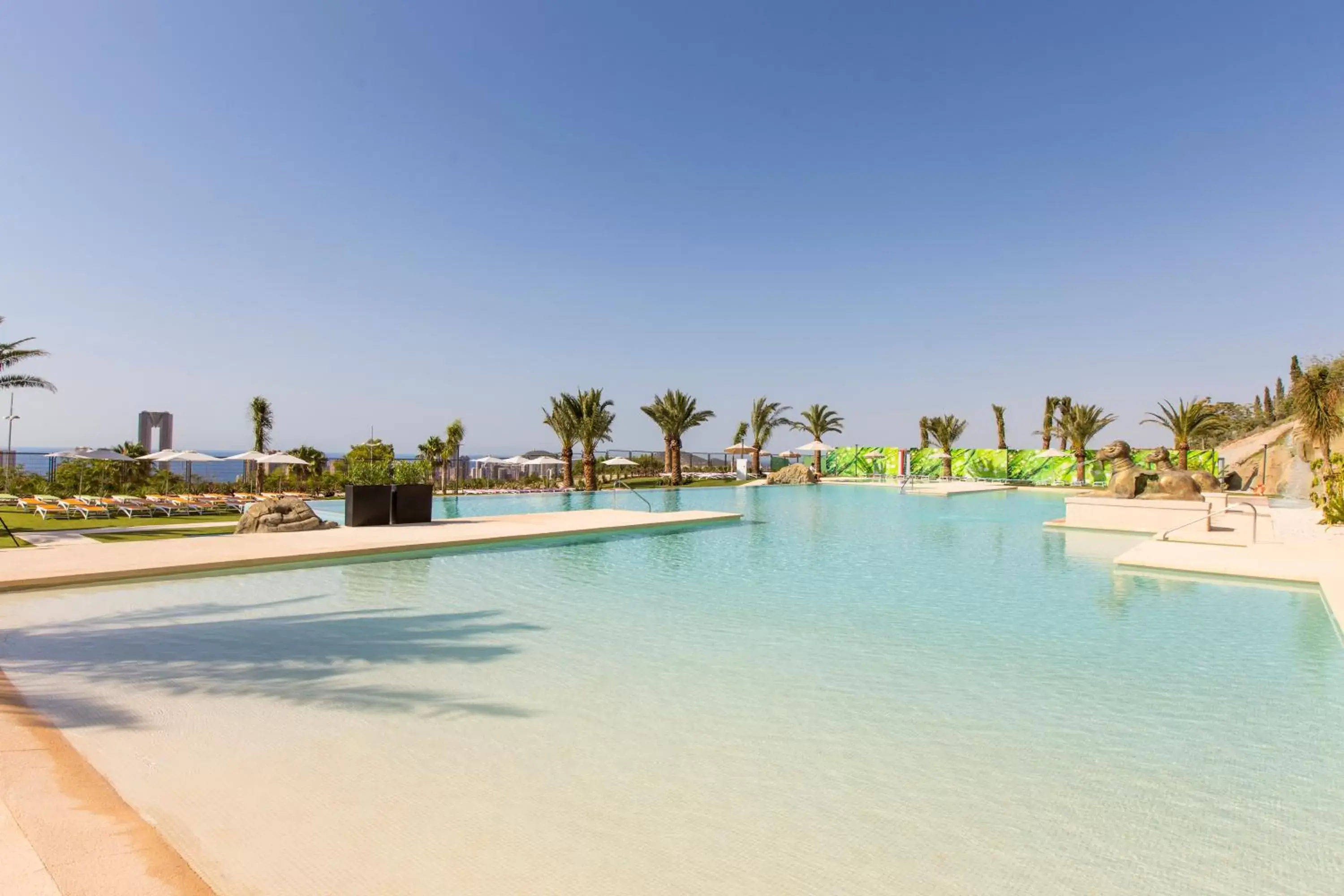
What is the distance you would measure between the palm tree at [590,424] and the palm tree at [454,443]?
5.87 meters

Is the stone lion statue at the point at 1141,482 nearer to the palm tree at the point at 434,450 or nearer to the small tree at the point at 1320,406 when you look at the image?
the small tree at the point at 1320,406

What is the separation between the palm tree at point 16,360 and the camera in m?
10.9

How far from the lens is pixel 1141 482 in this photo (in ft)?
49.7

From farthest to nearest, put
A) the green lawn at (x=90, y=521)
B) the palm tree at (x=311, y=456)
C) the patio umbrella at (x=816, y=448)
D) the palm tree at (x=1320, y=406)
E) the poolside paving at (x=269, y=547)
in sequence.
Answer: the patio umbrella at (x=816, y=448)
the palm tree at (x=311, y=456)
the palm tree at (x=1320, y=406)
the green lawn at (x=90, y=521)
the poolside paving at (x=269, y=547)

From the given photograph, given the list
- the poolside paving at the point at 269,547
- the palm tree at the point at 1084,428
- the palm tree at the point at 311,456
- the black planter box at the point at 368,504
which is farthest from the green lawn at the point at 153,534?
the palm tree at the point at 1084,428

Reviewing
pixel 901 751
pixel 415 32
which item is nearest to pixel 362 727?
pixel 901 751

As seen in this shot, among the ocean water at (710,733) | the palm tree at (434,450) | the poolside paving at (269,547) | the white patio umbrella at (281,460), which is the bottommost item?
the ocean water at (710,733)

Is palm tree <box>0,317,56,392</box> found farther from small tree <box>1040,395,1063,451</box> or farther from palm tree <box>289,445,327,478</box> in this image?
small tree <box>1040,395,1063,451</box>

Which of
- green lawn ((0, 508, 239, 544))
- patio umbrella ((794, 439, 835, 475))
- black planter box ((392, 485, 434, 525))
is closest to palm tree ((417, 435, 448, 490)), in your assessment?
green lawn ((0, 508, 239, 544))

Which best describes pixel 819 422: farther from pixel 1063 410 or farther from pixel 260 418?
pixel 260 418

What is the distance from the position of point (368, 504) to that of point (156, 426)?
113 feet

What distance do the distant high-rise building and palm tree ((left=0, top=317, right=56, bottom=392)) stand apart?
3105cm

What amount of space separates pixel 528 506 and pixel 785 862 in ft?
63.9

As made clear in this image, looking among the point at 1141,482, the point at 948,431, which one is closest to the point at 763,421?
the point at 948,431
